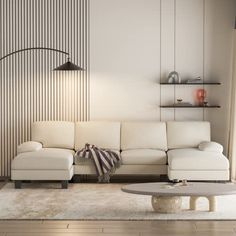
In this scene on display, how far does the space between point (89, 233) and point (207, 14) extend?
16.3 feet

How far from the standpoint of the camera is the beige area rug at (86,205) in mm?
6766

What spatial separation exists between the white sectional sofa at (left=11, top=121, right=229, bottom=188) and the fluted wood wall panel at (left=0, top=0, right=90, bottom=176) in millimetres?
393

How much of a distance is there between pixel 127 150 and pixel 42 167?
1.36 meters

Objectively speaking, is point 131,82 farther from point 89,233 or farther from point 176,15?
point 89,233

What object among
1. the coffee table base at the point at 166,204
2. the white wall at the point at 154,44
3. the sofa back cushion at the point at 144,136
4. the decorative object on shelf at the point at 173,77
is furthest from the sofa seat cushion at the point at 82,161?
the coffee table base at the point at 166,204

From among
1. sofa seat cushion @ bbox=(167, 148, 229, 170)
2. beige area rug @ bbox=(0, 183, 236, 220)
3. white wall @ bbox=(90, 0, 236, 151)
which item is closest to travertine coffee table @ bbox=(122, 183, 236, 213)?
beige area rug @ bbox=(0, 183, 236, 220)

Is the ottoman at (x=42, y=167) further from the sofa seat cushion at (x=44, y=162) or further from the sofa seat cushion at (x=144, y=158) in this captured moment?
the sofa seat cushion at (x=144, y=158)

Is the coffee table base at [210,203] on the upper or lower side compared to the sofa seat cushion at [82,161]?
lower

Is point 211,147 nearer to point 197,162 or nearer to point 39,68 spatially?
point 197,162

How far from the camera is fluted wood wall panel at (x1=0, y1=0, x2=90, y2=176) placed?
9.81 meters

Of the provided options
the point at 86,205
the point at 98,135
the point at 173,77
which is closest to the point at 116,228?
the point at 86,205

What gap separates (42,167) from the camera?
873cm

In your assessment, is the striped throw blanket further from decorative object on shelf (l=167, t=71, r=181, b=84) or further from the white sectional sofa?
decorative object on shelf (l=167, t=71, r=181, b=84)

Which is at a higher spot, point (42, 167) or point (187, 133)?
point (187, 133)
